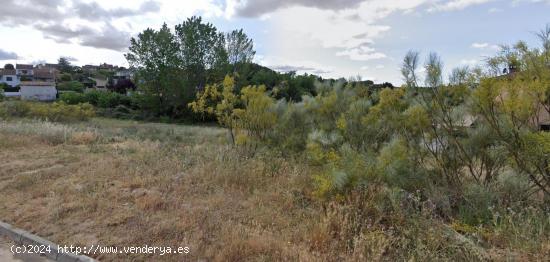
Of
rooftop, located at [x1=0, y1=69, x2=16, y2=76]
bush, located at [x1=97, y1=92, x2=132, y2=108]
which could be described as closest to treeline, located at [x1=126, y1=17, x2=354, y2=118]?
bush, located at [x1=97, y1=92, x2=132, y2=108]

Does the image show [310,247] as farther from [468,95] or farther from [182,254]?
[468,95]

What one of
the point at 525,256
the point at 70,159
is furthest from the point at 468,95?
the point at 70,159

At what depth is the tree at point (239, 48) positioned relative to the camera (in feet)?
132

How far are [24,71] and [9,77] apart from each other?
15.2 meters

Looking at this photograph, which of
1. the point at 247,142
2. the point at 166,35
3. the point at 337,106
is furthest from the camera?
the point at 166,35

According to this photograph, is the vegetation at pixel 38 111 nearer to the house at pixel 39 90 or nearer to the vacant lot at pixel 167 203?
the vacant lot at pixel 167 203

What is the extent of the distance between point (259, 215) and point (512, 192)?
3115mm

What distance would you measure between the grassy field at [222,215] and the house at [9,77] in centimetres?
8591

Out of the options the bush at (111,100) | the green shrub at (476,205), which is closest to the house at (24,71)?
the bush at (111,100)

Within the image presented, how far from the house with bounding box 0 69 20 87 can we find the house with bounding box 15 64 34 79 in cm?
293

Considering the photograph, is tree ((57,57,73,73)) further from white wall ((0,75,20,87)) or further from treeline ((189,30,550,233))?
treeline ((189,30,550,233))

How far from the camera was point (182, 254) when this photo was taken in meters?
3.81

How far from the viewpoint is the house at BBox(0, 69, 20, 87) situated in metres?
76.3

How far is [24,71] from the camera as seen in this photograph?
9106cm
